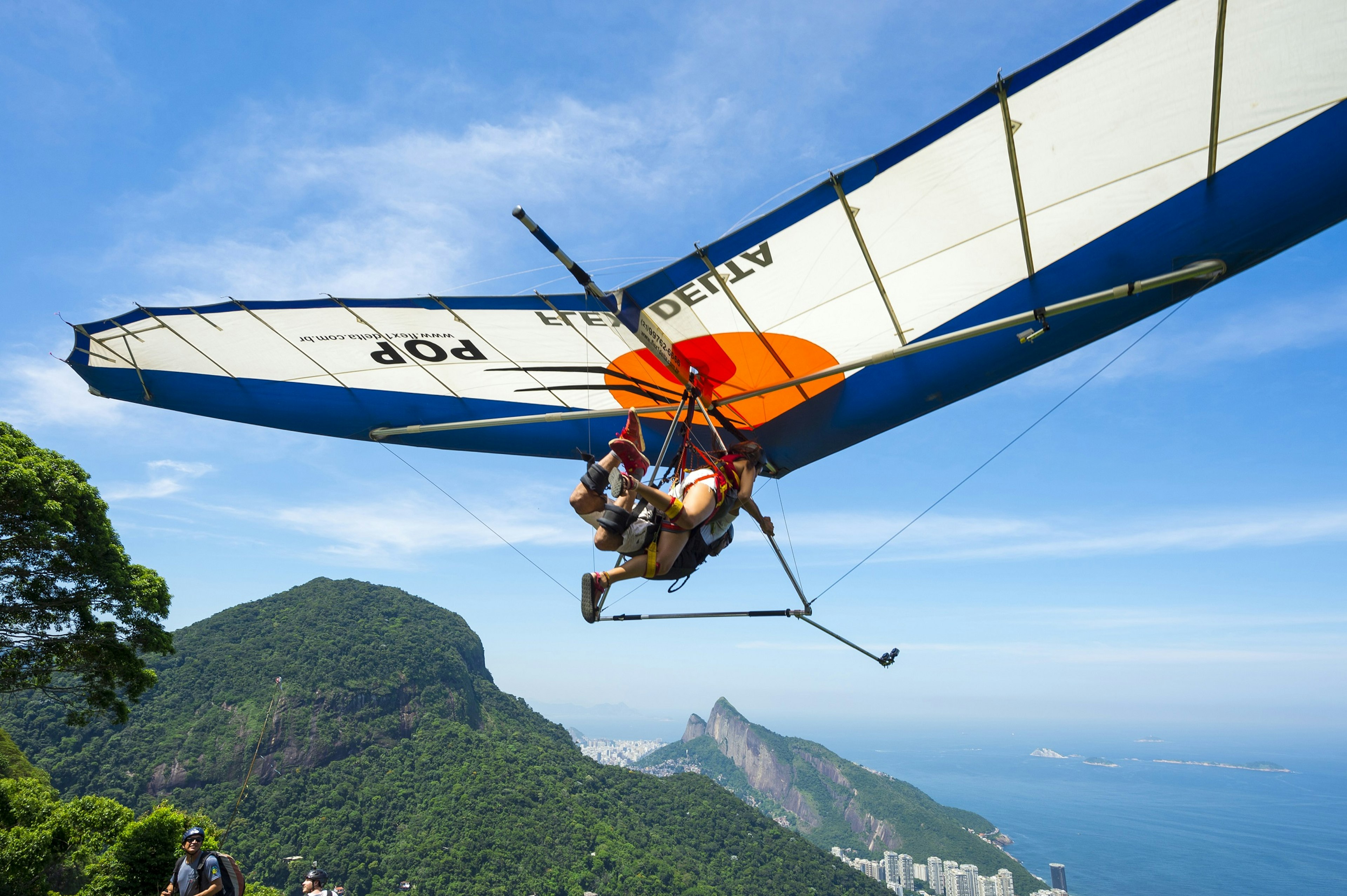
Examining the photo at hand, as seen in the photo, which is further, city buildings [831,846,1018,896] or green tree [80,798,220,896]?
city buildings [831,846,1018,896]

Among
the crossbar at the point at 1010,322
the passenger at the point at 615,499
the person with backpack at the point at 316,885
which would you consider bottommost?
the person with backpack at the point at 316,885

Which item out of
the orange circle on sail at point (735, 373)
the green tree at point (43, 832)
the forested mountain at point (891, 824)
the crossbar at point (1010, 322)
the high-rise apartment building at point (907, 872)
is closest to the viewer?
the crossbar at point (1010, 322)

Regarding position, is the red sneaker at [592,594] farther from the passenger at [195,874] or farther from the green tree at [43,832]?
the green tree at [43,832]

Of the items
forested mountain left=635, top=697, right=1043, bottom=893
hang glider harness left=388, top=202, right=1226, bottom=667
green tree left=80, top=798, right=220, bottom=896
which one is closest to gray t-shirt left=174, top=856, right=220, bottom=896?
hang glider harness left=388, top=202, right=1226, bottom=667

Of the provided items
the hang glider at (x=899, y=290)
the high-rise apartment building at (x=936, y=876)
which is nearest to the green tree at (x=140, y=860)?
the hang glider at (x=899, y=290)

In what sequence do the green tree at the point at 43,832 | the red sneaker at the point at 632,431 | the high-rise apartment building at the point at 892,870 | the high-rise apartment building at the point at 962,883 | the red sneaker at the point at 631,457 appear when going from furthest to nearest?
the high-rise apartment building at the point at 892,870 → the high-rise apartment building at the point at 962,883 → the green tree at the point at 43,832 → the red sneaker at the point at 632,431 → the red sneaker at the point at 631,457

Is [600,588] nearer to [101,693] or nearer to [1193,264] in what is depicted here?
[1193,264]

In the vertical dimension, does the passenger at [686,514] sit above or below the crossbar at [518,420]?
below

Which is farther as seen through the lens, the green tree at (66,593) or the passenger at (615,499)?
the green tree at (66,593)

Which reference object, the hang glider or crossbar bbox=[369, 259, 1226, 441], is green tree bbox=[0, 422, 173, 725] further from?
crossbar bbox=[369, 259, 1226, 441]
